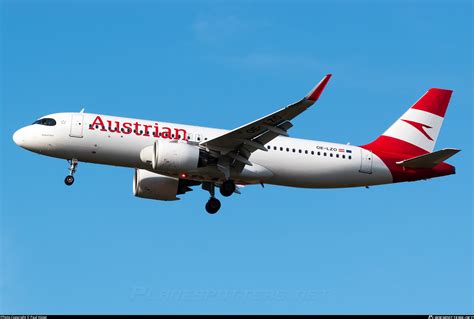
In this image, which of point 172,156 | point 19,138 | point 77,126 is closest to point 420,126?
point 172,156

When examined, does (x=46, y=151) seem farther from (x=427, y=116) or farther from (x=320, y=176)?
(x=427, y=116)

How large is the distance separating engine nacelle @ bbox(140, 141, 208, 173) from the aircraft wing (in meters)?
1.00

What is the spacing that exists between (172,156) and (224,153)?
2.68 m

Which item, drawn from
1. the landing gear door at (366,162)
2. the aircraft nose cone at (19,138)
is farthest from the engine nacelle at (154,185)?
the landing gear door at (366,162)

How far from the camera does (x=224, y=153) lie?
46656 millimetres

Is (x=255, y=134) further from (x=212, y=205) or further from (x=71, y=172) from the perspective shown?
(x=71, y=172)

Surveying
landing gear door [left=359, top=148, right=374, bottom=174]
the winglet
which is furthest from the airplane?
the winglet

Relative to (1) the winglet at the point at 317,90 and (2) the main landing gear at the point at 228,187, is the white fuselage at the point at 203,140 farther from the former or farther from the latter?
(1) the winglet at the point at 317,90

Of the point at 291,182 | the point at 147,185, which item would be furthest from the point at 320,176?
the point at 147,185

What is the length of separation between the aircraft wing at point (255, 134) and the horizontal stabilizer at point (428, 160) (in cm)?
811

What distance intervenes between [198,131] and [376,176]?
9336 millimetres

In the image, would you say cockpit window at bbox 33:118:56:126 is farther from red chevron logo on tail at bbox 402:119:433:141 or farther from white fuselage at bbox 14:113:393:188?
red chevron logo on tail at bbox 402:119:433:141

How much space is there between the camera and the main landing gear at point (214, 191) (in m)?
48.1

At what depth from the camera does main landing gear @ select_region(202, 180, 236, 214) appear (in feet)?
158
